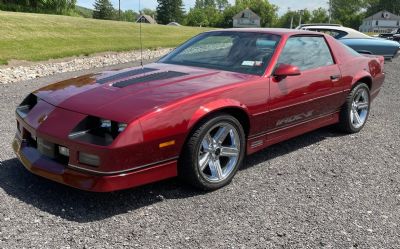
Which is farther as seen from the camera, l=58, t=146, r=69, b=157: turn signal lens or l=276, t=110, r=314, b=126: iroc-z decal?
l=276, t=110, r=314, b=126: iroc-z decal

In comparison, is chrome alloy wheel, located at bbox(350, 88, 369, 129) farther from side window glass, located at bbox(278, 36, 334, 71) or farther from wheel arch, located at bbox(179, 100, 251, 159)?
wheel arch, located at bbox(179, 100, 251, 159)

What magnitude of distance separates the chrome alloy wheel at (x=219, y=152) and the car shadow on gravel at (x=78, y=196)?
0.22 metres

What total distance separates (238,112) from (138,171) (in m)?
1.16

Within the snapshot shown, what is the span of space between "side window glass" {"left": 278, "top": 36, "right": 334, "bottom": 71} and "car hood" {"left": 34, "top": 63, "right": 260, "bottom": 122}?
2.30ft

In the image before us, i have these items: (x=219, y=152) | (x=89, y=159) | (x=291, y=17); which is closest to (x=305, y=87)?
(x=219, y=152)

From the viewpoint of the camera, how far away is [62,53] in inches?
632

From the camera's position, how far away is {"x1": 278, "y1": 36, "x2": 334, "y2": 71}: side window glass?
15.1 ft

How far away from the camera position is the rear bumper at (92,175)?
3148mm

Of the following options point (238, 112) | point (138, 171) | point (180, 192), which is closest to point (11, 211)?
point (138, 171)

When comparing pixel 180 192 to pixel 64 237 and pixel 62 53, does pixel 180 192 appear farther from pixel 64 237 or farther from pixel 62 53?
pixel 62 53

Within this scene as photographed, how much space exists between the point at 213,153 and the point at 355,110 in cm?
282

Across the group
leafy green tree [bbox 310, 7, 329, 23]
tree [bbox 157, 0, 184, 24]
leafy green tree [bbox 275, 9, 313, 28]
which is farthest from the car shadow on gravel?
leafy green tree [bbox 310, 7, 329, 23]

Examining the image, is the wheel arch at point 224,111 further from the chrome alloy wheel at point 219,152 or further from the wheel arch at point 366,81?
the wheel arch at point 366,81

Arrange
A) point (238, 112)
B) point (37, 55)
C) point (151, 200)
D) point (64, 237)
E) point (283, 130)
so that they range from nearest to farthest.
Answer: point (64, 237) → point (151, 200) → point (238, 112) → point (283, 130) → point (37, 55)
